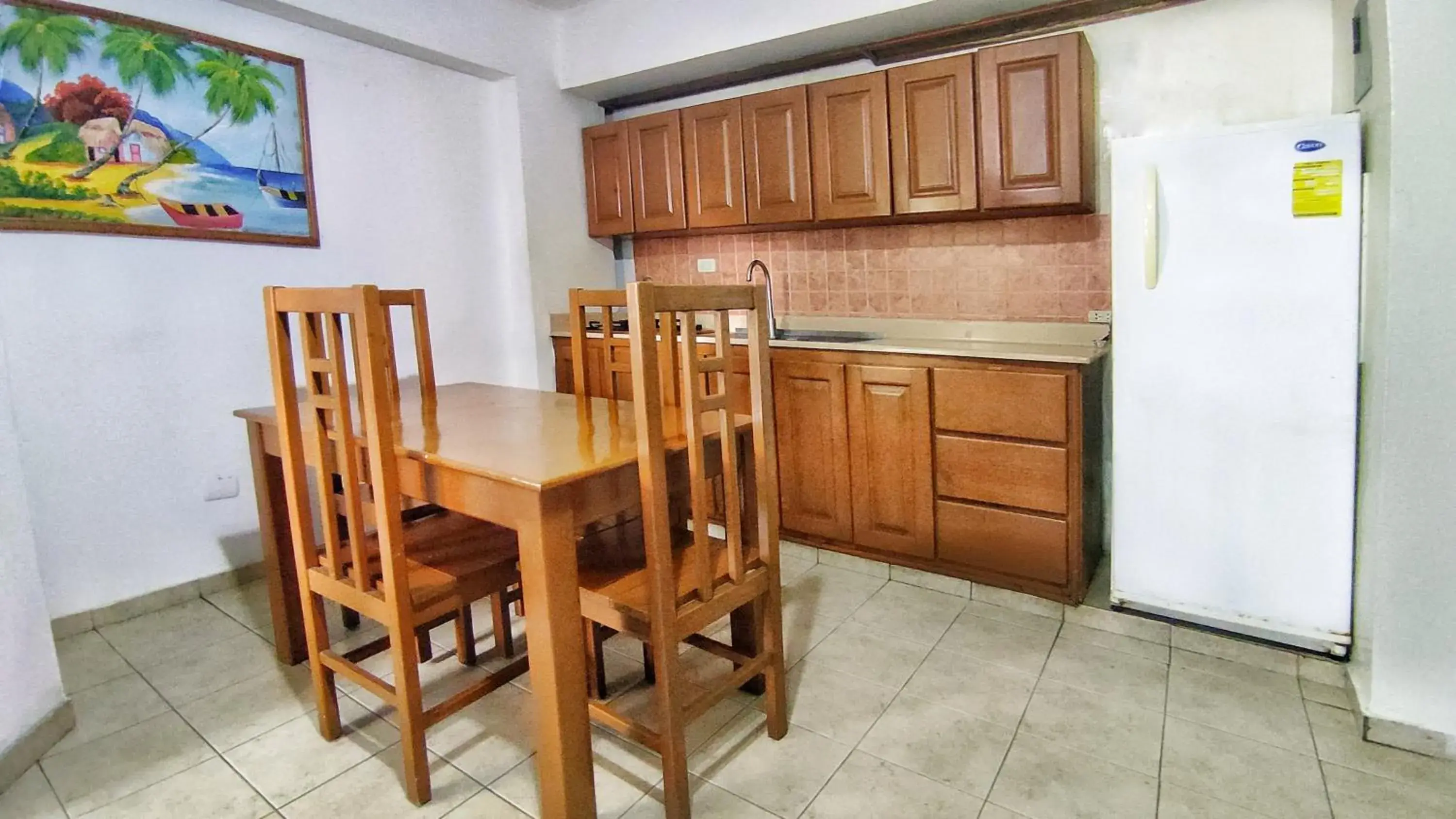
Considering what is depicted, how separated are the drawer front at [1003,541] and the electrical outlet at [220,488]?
8.65 feet

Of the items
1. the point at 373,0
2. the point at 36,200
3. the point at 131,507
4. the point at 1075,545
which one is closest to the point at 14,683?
the point at 131,507

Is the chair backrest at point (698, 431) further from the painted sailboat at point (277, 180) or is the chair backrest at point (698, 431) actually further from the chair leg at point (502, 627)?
the painted sailboat at point (277, 180)

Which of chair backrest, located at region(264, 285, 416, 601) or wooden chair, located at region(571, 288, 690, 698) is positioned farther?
wooden chair, located at region(571, 288, 690, 698)

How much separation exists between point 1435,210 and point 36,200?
147 inches

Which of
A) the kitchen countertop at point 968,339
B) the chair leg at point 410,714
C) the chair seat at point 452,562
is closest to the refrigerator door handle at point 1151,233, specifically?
the kitchen countertop at point 968,339

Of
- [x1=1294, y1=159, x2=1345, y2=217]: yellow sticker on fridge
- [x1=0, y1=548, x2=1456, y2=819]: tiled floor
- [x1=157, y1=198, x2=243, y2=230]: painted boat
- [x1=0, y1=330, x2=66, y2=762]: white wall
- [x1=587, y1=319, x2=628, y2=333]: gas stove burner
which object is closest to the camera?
[x1=0, y1=548, x2=1456, y2=819]: tiled floor

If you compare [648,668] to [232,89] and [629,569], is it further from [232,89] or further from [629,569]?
[232,89]

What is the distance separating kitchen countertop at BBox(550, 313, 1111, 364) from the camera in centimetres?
255

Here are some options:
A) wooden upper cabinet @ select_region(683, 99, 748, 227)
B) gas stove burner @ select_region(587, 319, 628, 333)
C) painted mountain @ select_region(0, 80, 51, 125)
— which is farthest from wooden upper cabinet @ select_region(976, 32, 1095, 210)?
painted mountain @ select_region(0, 80, 51, 125)

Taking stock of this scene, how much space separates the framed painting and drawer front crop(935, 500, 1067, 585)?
8.88 feet

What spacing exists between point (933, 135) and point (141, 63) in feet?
9.07

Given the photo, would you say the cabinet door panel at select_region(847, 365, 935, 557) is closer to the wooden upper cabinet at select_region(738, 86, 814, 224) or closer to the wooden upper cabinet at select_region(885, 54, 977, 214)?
the wooden upper cabinet at select_region(885, 54, 977, 214)

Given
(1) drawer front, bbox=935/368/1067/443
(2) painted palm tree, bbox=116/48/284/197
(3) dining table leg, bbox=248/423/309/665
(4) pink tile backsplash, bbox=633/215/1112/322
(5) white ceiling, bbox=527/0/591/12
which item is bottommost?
(3) dining table leg, bbox=248/423/309/665

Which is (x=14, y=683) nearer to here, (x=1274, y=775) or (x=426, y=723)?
(x=426, y=723)
